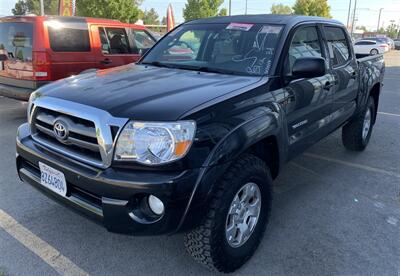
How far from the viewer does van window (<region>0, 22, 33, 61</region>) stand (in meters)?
6.12

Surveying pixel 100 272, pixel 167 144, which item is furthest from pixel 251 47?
pixel 100 272

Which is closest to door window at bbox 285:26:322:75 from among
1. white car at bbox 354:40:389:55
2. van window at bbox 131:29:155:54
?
van window at bbox 131:29:155:54

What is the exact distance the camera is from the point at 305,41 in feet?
12.0

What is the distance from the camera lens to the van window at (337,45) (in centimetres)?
414

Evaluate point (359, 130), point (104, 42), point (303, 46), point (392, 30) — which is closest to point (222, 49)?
point (303, 46)

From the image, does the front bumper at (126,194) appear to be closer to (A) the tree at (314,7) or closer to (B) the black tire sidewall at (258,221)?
(B) the black tire sidewall at (258,221)

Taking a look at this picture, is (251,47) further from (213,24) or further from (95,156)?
(95,156)

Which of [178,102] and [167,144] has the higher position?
[178,102]

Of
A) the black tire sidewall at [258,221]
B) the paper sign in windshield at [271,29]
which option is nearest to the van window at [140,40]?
the paper sign in windshield at [271,29]

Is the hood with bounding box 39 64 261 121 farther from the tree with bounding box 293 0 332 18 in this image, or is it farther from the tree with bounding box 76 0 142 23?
the tree with bounding box 293 0 332 18

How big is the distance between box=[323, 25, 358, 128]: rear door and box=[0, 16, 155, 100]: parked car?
429cm

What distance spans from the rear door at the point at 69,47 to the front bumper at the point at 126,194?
4395mm

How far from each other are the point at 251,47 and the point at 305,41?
2.24ft

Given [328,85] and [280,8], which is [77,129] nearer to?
[328,85]
